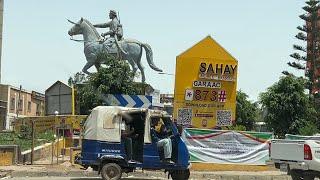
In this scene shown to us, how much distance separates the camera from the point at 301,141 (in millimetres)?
15273

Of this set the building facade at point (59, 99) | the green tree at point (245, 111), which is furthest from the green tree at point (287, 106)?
the green tree at point (245, 111)

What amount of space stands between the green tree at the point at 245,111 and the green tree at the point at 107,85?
18.8 m

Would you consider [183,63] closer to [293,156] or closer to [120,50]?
[293,156]

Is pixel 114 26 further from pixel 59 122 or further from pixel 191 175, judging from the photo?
pixel 191 175

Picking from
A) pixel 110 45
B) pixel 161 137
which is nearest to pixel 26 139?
pixel 161 137

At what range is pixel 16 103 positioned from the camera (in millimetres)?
71250

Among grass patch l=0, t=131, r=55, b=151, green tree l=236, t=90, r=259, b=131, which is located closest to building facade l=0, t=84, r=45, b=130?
green tree l=236, t=90, r=259, b=131

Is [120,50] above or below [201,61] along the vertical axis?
above

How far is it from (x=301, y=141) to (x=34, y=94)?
6724 cm

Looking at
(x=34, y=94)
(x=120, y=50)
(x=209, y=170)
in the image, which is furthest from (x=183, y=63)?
(x=34, y=94)

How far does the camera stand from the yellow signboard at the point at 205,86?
70.5 feet

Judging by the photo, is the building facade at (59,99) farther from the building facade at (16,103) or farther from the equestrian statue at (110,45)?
the building facade at (16,103)

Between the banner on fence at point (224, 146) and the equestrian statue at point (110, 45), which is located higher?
the equestrian statue at point (110, 45)

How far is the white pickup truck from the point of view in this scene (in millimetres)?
15000
